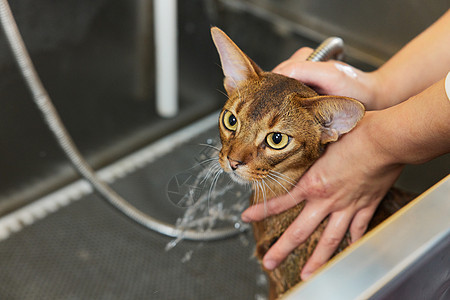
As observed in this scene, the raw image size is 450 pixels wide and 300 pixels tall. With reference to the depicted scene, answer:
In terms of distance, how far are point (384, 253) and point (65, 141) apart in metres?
1.04

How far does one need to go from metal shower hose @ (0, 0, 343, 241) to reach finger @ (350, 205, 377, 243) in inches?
24.5

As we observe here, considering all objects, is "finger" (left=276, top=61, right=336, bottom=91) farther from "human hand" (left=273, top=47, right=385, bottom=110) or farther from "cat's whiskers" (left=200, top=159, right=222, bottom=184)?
"cat's whiskers" (left=200, top=159, right=222, bottom=184)

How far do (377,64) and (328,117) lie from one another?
63cm

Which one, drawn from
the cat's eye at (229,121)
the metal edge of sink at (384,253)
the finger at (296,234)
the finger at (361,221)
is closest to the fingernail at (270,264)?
the finger at (296,234)

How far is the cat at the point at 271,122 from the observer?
633mm

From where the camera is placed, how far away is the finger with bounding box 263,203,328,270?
0.73m

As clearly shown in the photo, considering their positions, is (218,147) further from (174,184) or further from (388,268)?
(388,268)

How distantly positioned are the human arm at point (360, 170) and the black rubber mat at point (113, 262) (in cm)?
50

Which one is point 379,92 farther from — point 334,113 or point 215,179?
point 215,179

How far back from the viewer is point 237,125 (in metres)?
0.66

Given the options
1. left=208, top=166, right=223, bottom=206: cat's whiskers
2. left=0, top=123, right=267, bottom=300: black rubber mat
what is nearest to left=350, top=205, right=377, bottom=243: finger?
left=208, top=166, right=223, bottom=206: cat's whiskers

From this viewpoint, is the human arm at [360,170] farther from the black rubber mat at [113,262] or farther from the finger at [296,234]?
the black rubber mat at [113,262]

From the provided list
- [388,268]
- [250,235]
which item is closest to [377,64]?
[250,235]

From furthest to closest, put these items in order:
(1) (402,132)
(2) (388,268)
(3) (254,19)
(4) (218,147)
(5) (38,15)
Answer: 1. (3) (254,19)
2. (5) (38,15)
3. (4) (218,147)
4. (1) (402,132)
5. (2) (388,268)
